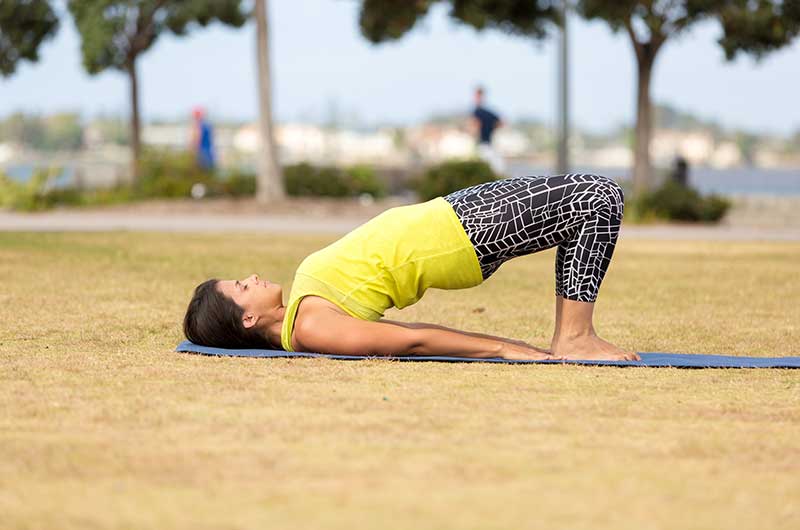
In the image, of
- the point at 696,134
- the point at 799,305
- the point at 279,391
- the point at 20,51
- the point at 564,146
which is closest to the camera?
the point at 279,391

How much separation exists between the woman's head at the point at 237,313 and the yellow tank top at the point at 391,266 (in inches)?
4.3

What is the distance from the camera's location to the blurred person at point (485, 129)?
84.8 ft

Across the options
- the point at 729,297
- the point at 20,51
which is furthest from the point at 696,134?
the point at 729,297

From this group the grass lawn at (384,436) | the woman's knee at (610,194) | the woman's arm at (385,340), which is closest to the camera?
the grass lawn at (384,436)

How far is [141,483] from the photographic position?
416 cm

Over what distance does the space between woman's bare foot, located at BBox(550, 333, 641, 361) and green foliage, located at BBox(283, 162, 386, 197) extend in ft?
66.3

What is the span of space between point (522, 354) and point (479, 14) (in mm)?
18645

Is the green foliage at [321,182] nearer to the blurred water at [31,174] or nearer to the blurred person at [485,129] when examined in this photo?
the blurred person at [485,129]

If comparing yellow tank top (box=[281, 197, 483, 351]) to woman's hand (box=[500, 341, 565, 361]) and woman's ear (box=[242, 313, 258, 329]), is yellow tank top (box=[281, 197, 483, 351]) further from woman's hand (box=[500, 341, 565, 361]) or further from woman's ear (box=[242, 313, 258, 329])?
woman's hand (box=[500, 341, 565, 361])

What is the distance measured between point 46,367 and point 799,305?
6.06 metres

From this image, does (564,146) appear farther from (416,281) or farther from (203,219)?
(416,281)

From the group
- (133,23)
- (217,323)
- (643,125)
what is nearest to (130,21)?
(133,23)

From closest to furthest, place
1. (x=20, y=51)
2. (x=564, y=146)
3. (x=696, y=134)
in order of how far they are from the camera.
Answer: (x=564, y=146)
(x=20, y=51)
(x=696, y=134)

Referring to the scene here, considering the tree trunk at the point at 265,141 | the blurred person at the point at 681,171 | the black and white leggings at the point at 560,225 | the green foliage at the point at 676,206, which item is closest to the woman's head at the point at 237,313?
the black and white leggings at the point at 560,225
